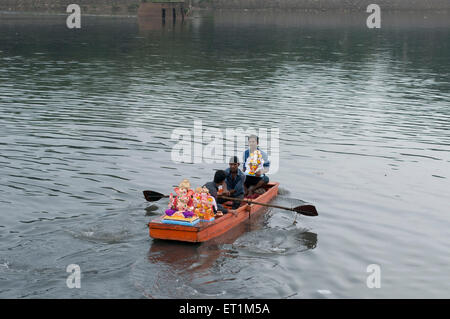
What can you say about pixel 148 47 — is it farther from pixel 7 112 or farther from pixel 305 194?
pixel 305 194

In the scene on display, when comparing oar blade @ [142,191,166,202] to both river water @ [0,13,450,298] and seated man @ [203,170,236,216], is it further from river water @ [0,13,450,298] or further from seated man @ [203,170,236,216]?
seated man @ [203,170,236,216]

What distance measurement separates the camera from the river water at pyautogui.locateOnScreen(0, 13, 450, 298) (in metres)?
18.4

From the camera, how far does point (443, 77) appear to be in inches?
2357

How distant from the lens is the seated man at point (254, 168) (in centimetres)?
2647

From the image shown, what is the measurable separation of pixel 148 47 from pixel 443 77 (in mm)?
33451

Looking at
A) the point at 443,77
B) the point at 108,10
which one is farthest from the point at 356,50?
the point at 108,10

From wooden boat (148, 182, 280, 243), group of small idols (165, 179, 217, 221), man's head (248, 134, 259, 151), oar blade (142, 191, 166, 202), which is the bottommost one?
wooden boat (148, 182, 280, 243)

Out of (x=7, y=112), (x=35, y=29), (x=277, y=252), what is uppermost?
(x=35, y=29)

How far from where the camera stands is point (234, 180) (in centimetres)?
2400

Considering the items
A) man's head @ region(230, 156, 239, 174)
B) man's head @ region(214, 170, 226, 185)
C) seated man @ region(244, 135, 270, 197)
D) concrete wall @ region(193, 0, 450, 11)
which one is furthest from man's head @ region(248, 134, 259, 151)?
concrete wall @ region(193, 0, 450, 11)

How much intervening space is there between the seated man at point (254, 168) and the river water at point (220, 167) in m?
1.07

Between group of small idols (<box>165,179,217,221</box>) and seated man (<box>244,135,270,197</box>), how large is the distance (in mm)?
5421

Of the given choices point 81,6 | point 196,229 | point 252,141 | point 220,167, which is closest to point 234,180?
point 252,141

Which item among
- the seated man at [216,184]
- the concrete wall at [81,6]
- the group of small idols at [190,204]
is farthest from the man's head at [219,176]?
the concrete wall at [81,6]
